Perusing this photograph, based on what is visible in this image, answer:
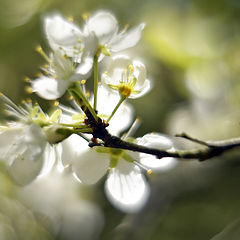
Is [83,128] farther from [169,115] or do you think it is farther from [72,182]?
[72,182]

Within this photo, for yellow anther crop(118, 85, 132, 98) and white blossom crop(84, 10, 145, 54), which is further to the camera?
yellow anther crop(118, 85, 132, 98)

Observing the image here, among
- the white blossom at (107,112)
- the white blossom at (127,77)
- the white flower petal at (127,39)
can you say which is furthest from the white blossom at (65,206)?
the white flower petal at (127,39)

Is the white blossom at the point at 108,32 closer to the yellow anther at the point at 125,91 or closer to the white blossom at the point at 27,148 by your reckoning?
the yellow anther at the point at 125,91

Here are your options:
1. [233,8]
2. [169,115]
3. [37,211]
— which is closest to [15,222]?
[37,211]

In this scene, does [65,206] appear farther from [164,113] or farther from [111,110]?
[111,110]

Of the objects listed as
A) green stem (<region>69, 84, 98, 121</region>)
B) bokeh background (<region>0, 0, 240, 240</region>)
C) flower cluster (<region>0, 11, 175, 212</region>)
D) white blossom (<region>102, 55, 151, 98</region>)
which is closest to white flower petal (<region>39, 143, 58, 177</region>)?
flower cluster (<region>0, 11, 175, 212</region>)

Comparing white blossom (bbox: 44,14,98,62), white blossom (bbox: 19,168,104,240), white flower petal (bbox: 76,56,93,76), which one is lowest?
white blossom (bbox: 19,168,104,240)

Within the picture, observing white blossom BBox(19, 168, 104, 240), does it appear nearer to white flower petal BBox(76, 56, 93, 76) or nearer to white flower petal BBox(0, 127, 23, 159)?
white flower petal BBox(0, 127, 23, 159)
